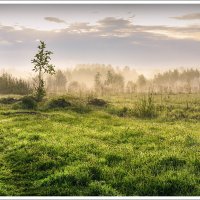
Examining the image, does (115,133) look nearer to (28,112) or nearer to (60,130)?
(60,130)

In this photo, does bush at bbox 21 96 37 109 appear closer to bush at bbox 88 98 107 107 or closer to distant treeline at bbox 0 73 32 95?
bush at bbox 88 98 107 107

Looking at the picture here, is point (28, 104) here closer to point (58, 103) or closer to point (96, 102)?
point (58, 103)

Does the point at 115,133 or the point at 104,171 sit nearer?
the point at 104,171

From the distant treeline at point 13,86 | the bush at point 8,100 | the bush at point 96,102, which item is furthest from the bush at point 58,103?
the distant treeline at point 13,86

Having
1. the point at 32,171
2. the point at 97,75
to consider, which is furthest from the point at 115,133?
the point at 97,75

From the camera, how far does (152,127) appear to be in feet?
77.2

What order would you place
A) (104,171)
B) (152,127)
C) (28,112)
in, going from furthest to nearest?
(28,112) < (152,127) < (104,171)

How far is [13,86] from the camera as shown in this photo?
60.3m

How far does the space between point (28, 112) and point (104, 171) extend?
2090 cm

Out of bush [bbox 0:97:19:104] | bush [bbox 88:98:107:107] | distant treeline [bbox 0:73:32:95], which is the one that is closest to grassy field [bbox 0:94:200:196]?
bush [bbox 88:98:107:107]

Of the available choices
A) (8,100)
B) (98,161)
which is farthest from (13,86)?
(98,161)

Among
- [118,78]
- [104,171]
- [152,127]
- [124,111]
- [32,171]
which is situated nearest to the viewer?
[104,171]

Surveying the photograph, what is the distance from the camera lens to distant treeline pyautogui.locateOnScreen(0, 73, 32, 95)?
59.0 metres

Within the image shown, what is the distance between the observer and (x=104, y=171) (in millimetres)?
12742
